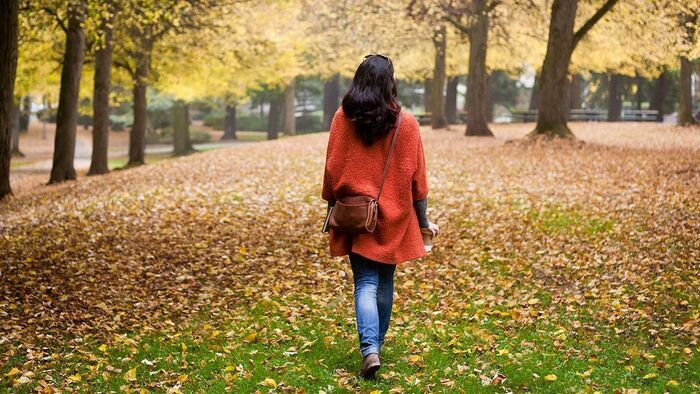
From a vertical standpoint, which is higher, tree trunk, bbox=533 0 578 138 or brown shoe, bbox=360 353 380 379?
tree trunk, bbox=533 0 578 138

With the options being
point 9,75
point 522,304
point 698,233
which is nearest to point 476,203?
point 698,233

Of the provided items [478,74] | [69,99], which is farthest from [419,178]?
[478,74]

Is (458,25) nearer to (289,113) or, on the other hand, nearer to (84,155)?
(289,113)

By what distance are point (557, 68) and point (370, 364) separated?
15684mm

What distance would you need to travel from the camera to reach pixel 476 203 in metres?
12.4

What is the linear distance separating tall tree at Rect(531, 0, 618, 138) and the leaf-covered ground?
542 cm

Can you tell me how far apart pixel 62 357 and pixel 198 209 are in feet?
22.1

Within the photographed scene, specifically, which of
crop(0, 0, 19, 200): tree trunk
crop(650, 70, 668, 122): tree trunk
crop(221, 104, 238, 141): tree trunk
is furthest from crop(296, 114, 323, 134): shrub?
crop(0, 0, 19, 200): tree trunk

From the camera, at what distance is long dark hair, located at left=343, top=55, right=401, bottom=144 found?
475 centimetres

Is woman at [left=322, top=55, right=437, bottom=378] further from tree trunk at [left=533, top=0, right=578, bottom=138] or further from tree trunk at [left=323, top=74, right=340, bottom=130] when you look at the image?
tree trunk at [left=323, top=74, right=340, bottom=130]

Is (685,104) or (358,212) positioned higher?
(685,104)

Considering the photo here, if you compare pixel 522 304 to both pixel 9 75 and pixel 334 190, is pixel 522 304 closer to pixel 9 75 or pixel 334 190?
pixel 334 190

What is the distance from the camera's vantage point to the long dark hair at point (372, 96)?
4750 mm

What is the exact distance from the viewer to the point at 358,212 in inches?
191
